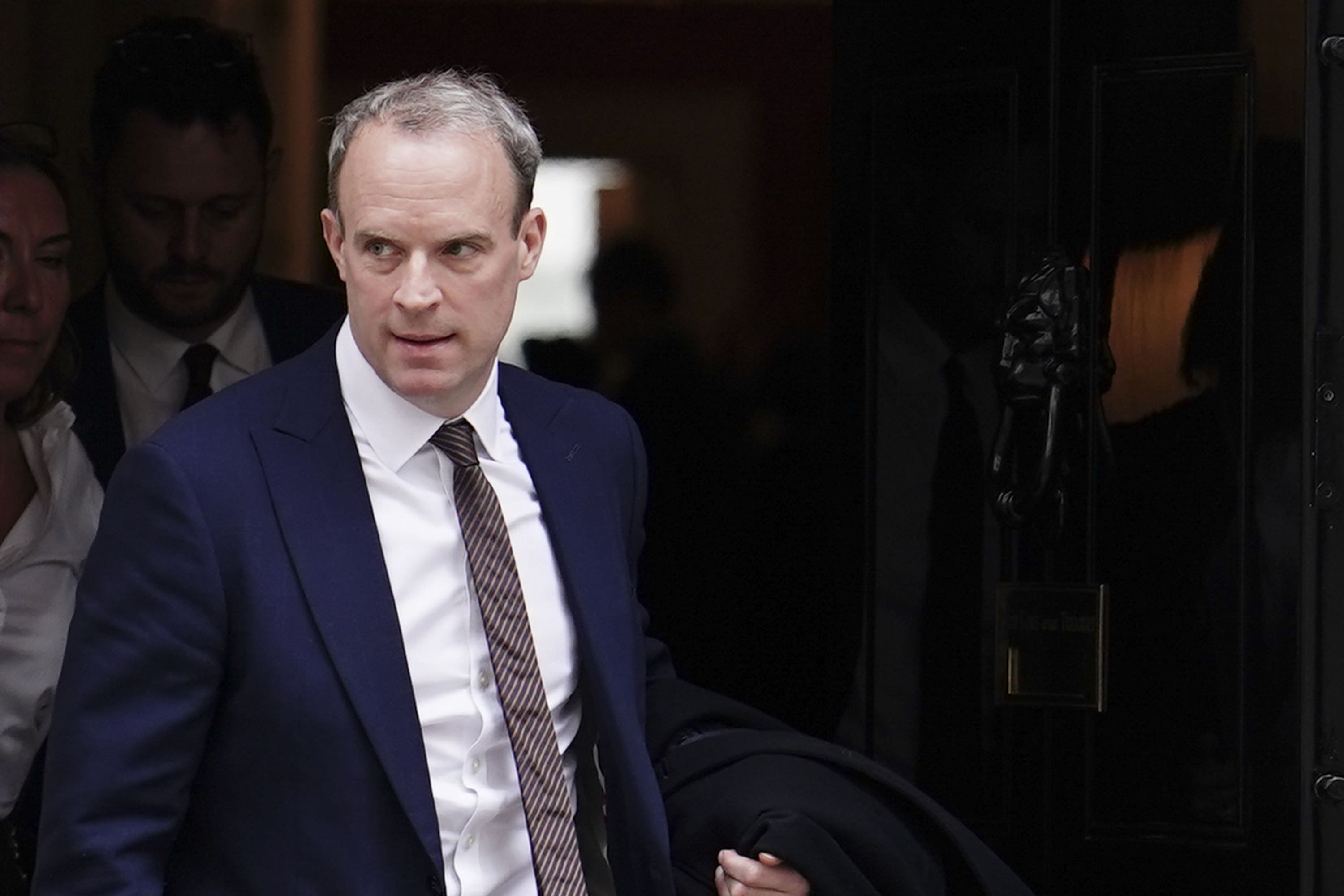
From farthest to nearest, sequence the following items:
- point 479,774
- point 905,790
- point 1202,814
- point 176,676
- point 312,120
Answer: point 312,120 → point 1202,814 → point 905,790 → point 479,774 → point 176,676

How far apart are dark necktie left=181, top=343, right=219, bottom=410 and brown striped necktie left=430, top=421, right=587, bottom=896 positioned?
1184 mm

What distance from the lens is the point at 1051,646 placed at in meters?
3.73

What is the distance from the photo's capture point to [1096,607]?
3.67 m

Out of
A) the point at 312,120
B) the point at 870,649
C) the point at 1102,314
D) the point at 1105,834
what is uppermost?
the point at 312,120

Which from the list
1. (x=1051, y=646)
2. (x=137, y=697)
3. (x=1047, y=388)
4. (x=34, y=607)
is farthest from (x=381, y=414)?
(x=1051, y=646)

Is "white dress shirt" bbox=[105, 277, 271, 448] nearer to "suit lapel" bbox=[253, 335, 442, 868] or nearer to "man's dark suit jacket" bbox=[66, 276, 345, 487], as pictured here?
"man's dark suit jacket" bbox=[66, 276, 345, 487]

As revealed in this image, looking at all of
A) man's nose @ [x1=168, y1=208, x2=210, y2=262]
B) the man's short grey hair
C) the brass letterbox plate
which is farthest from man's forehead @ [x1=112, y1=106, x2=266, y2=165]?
the brass letterbox plate

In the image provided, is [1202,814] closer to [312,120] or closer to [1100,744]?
[1100,744]

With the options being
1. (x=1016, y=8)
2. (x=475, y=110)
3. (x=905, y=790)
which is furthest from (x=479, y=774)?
(x=1016, y=8)

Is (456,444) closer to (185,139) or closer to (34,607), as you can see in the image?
(34,607)

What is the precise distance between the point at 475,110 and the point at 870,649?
66.5 inches

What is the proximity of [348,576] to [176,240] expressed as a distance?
1.41 metres

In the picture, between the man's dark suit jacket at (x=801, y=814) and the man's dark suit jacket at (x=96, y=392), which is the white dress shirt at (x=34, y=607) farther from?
the man's dark suit jacket at (x=801, y=814)

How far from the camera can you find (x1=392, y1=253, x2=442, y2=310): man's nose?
2582 mm
